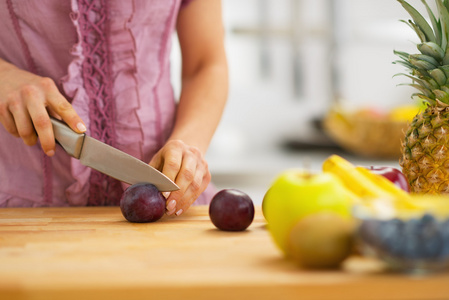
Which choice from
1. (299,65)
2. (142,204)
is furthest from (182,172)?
(299,65)

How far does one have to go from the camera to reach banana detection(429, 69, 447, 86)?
1.08 metres

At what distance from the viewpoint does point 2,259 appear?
30.5 inches

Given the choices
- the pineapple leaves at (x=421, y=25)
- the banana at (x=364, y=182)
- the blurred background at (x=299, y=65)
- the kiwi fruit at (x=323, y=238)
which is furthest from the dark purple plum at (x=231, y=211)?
the blurred background at (x=299, y=65)

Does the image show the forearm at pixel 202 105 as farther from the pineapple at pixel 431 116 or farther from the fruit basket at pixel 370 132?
the fruit basket at pixel 370 132

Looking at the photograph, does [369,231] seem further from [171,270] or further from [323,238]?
[171,270]

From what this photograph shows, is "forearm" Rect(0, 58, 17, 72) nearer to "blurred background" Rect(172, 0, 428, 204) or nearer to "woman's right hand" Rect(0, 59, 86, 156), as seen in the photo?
"woman's right hand" Rect(0, 59, 86, 156)

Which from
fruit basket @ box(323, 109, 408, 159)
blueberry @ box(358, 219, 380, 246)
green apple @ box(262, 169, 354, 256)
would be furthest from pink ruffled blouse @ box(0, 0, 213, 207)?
fruit basket @ box(323, 109, 408, 159)

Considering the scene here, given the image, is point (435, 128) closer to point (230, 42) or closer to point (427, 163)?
point (427, 163)

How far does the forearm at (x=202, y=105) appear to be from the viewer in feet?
4.26

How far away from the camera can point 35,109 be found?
1040 millimetres

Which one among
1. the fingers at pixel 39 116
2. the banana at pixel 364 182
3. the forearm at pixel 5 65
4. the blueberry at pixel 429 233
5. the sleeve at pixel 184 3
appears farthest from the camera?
the sleeve at pixel 184 3

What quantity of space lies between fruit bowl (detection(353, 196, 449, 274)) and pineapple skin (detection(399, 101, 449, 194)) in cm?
43

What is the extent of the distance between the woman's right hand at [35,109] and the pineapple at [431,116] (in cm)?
66

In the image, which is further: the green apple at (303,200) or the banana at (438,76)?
the banana at (438,76)
